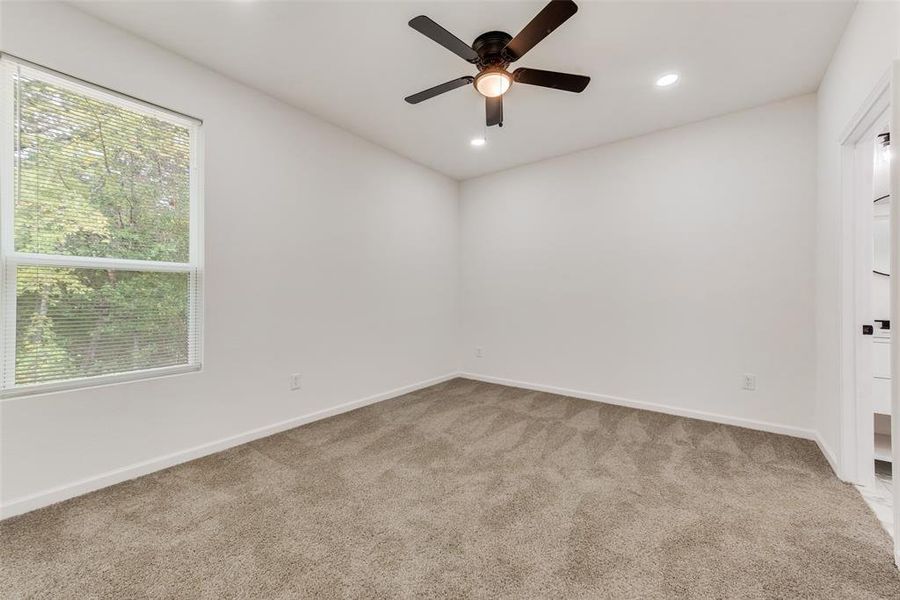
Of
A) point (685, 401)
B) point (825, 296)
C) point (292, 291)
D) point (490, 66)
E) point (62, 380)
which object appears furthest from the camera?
point (685, 401)

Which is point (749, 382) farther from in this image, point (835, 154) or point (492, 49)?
point (492, 49)

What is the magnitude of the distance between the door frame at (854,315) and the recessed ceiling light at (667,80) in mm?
1053

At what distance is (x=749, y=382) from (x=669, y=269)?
3.74 feet

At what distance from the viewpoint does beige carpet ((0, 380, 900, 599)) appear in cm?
141

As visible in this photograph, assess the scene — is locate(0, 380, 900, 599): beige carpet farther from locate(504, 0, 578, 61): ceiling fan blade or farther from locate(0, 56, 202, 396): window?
locate(504, 0, 578, 61): ceiling fan blade

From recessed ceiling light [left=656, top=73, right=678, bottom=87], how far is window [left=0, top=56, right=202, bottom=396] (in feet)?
11.0

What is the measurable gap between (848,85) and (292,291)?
3966 mm

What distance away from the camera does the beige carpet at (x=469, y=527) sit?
55.6 inches

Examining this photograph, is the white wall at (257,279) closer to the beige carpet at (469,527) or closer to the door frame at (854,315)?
the beige carpet at (469,527)

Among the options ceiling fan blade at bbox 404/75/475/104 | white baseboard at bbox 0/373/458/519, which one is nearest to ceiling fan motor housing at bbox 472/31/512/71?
ceiling fan blade at bbox 404/75/475/104

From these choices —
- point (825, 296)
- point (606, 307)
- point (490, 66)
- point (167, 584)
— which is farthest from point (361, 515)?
point (825, 296)

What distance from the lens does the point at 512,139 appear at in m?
3.60

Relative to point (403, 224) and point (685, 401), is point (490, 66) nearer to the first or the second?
point (403, 224)

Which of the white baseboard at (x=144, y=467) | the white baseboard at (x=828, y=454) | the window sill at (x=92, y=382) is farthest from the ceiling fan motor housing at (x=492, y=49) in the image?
the white baseboard at (x=828, y=454)
